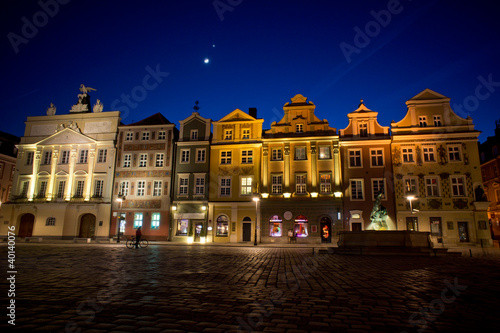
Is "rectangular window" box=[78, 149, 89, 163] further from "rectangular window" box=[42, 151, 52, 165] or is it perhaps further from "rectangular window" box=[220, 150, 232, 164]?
"rectangular window" box=[220, 150, 232, 164]

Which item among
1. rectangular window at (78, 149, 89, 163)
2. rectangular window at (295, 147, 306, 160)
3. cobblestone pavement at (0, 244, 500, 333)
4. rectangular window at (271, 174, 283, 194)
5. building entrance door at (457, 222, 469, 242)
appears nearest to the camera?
cobblestone pavement at (0, 244, 500, 333)

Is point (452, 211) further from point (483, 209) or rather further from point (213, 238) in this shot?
point (213, 238)

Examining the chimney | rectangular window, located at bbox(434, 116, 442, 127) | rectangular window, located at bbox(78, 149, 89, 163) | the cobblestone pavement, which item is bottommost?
the cobblestone pavement

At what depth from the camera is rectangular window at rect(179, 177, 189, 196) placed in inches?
1485

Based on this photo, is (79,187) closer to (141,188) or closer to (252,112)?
(141,188)

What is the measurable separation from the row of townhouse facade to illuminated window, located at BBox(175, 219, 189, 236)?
114 mm

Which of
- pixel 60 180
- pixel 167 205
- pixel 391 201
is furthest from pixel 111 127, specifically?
pixel 391 201

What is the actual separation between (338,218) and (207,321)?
100 feet

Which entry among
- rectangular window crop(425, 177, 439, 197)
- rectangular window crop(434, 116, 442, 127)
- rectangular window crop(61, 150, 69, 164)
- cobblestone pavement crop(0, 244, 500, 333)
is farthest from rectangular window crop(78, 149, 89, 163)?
rectangular window crop(434, 116, 442, 127)

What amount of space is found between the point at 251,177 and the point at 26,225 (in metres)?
28.5

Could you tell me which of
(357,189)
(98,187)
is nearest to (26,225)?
(98,187)

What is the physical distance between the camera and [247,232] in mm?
35719

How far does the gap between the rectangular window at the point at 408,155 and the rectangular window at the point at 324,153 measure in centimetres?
779

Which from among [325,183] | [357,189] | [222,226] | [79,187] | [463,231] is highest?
[325,183]
